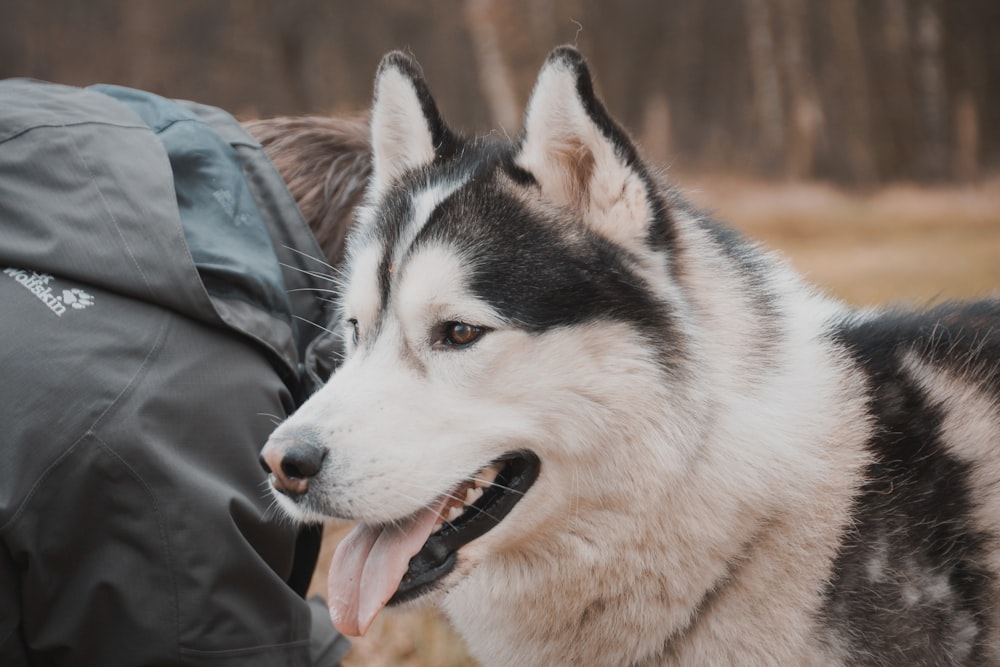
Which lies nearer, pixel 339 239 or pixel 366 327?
pixel 366 327

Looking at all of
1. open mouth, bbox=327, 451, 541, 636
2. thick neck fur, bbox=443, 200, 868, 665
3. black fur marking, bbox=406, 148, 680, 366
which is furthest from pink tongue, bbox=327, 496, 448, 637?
black fur marking, bbox=406, 148, 680, 366

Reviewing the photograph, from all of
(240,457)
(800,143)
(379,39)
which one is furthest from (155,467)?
(800,143)

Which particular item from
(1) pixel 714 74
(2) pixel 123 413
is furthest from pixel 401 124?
(1) pixel 714 74

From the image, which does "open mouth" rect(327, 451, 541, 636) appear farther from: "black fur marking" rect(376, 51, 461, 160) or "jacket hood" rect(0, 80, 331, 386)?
"black fur marking" rect(376, 51, 461, 160)

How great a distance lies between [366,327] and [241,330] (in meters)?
0.31

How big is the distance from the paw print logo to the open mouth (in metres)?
0.84

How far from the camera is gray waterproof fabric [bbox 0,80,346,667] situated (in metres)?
2.15

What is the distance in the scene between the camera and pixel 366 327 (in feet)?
7.68

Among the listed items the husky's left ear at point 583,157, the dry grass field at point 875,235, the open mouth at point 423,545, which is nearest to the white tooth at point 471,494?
the open mouth at point 423,545

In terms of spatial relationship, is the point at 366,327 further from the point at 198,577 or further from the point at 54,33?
the point at 54,33

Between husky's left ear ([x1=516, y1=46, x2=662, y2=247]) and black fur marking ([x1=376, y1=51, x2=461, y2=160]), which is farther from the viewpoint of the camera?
black fur marking ([x1=376, y1=51, x2=461, y2=160])

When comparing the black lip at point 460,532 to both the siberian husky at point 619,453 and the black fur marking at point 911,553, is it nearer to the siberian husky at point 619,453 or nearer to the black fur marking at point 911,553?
Result: the siberian husky at point 619,453

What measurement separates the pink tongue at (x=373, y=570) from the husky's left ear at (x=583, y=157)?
76 centimetres

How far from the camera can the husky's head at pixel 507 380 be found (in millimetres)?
2023
